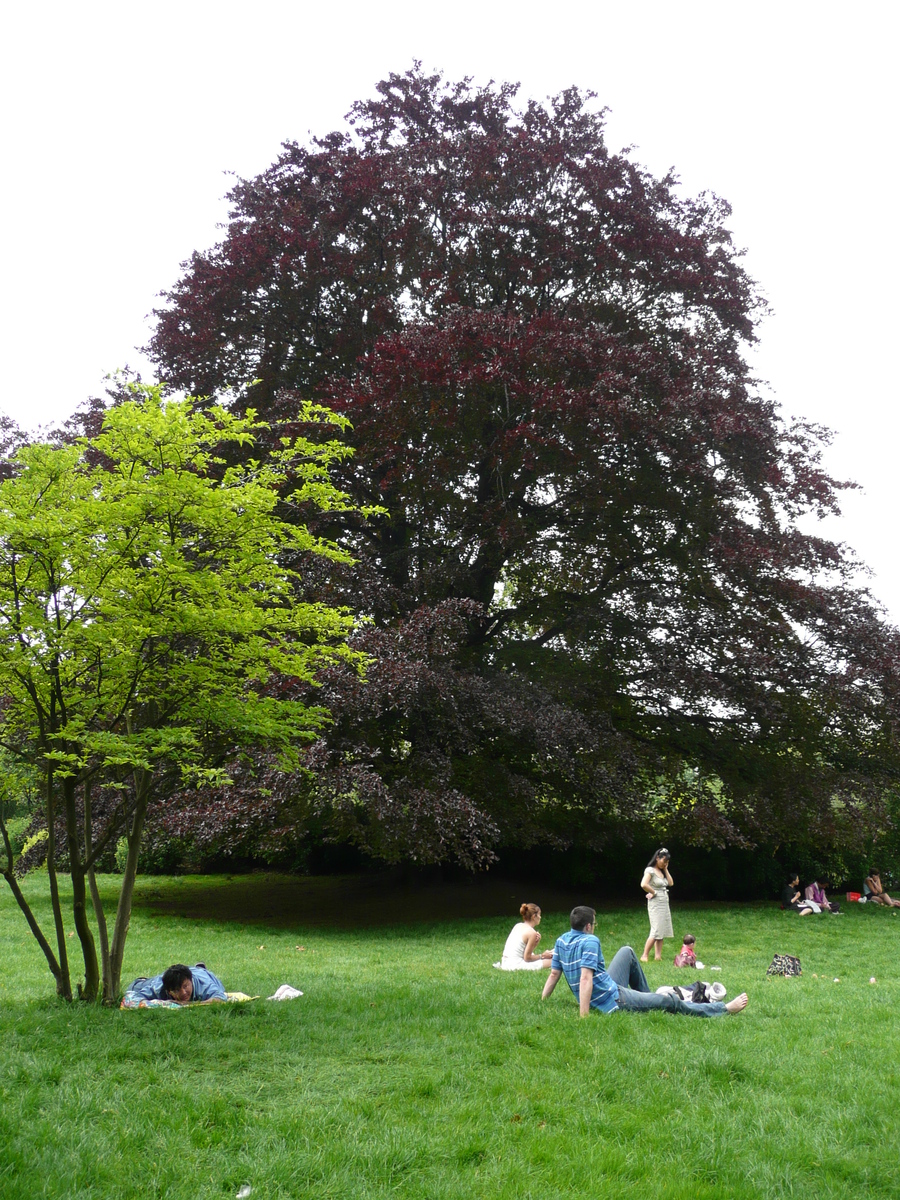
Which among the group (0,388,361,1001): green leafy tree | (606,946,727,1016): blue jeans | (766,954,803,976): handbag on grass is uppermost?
(0,388,361,1001): green leafy tree

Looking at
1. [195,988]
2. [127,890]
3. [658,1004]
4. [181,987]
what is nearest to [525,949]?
[658,1004]

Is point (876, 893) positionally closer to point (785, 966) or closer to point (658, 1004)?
point (785, 966)

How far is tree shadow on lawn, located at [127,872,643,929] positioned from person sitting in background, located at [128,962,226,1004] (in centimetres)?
661

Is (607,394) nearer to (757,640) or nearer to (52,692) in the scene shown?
(757,640)

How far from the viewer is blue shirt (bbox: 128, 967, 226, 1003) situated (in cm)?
706

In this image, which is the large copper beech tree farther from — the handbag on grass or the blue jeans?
the blue jeans

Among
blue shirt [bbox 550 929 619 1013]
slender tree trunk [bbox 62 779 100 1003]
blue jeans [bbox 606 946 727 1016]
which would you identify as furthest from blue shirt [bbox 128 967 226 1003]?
blue jeans [bbox 606 946 727 1016]

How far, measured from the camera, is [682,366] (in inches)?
574

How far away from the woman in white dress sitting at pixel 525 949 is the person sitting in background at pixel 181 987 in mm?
3276

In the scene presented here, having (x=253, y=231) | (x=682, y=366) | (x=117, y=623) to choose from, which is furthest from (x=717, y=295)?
(x=117, y=623)

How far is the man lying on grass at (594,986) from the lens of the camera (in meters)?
6.61

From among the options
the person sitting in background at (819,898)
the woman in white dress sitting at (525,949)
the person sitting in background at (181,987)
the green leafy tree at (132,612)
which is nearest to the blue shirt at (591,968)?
the woman in white dress sitting at (525,949)

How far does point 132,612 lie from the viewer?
6.10 m

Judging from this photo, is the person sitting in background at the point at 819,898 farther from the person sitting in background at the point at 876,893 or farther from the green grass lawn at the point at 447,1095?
the green grass lawn at the point at 447,1095
